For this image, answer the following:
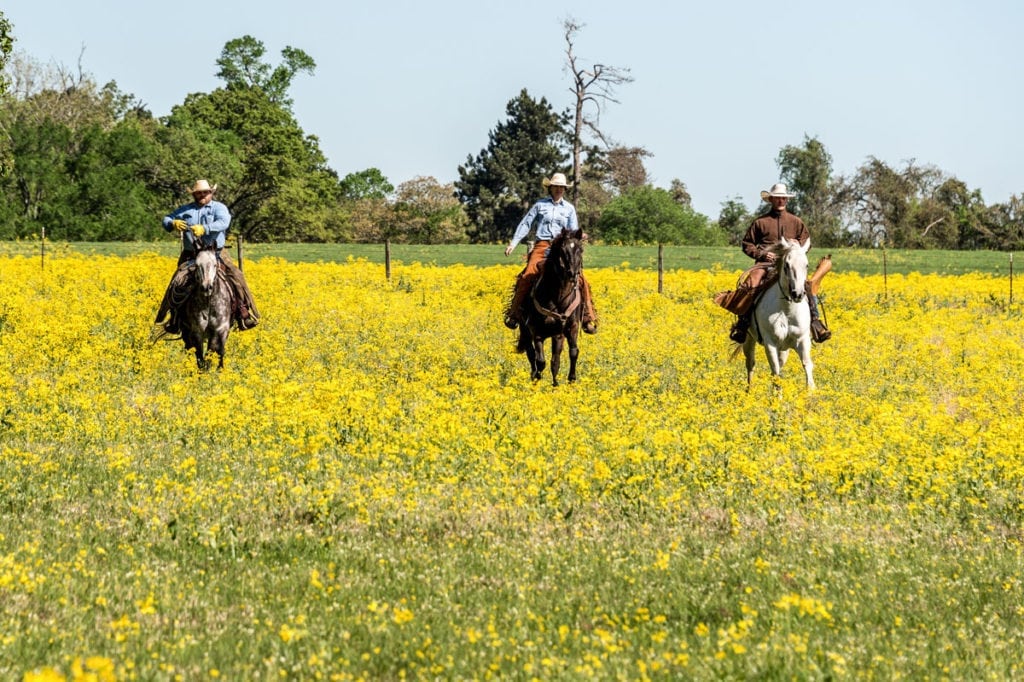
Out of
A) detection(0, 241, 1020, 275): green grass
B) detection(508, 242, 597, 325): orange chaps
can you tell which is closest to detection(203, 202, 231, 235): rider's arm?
detection(508, 242, 597, 325): orange chaps

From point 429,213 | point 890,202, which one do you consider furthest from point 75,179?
point 890,202

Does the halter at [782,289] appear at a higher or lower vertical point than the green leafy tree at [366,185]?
lower

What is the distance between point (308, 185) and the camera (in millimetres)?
78188

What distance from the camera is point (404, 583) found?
6617mm

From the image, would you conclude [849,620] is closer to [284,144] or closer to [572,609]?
[572,609]

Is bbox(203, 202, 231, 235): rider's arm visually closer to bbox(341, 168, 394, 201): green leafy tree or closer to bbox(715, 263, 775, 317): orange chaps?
bbox(715, 263, 775, 317): orange chaps

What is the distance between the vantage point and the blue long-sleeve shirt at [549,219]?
46.8ft

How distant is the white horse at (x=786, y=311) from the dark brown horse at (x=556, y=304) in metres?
2.19

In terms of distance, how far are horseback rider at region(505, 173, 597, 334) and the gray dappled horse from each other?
12.4 ft

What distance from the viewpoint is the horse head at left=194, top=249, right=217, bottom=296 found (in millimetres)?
14492

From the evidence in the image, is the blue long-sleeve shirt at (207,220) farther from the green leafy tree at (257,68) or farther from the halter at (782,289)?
the green leafy tree at (257,68)

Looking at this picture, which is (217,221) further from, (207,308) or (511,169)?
(511,169)

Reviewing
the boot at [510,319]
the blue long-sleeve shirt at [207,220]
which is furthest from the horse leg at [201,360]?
the boot at [510,319]

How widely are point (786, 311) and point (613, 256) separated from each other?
35.7 metres
